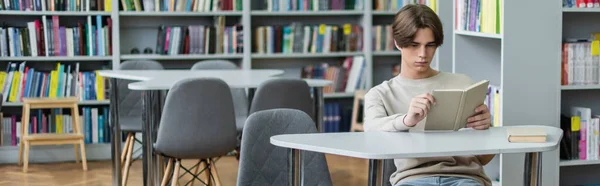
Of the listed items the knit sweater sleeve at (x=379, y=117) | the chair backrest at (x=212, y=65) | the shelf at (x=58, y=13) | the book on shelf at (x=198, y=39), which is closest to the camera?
the knit sweater sleeve at (x=379, y=117)

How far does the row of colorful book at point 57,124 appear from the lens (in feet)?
22.7

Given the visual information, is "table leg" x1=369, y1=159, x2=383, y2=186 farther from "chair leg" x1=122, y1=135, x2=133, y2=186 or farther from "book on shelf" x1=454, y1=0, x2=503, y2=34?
"chair leg" x1=122, y1=135, x2=133, y2=186

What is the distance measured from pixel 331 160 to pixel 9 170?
7.43 ft

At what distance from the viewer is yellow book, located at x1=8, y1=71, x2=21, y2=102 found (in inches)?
269

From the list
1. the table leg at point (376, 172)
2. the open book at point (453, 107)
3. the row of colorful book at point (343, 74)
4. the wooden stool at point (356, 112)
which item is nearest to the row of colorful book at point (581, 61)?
the open book at point (453, 107)

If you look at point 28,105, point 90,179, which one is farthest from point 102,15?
point 90,179

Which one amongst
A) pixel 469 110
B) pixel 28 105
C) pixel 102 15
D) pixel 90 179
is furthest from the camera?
pixel 102 15

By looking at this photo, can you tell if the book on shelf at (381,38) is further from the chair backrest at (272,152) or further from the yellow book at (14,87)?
the chair backrest at (272,152)

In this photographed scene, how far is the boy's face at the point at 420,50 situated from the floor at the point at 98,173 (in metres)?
2.76

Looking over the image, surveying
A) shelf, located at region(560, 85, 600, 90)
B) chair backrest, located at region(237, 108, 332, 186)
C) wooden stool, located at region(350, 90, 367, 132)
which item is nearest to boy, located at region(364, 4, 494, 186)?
chair backrest, located at region(237, 108, 332, 186)

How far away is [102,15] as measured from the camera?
7.04m

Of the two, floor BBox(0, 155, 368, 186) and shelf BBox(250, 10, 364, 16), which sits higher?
shelf BBox(250, 10, 364, 16)

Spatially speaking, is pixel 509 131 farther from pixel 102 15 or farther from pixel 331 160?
pixel 102 15

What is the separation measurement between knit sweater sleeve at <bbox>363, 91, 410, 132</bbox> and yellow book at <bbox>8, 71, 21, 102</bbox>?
417 centimetres
